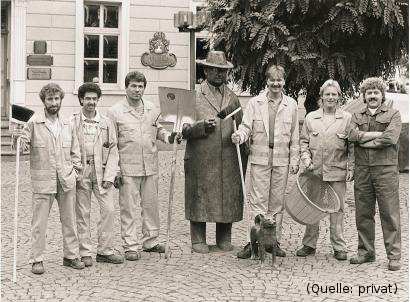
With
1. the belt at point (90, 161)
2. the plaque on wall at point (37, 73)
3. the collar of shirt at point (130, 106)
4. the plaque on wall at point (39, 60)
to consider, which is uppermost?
the plaque on wall at point (39, 60)

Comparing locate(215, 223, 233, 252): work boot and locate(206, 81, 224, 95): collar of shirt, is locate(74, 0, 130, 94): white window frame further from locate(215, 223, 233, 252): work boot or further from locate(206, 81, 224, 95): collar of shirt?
locate(215, 223, 233, 252): work boot

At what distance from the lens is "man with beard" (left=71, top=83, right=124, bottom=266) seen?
668 centimetres

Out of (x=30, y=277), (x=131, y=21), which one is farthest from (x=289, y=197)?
(x=131, y=21)

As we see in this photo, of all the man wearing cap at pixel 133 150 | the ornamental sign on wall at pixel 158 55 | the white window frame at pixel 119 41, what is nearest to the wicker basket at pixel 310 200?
the man wearing cap at pixel 133 150

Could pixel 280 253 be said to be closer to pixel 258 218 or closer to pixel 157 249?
pixel 258 218

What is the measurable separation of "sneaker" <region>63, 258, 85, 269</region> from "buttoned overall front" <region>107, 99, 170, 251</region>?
596 millimetres

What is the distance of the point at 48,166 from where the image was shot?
6340mm

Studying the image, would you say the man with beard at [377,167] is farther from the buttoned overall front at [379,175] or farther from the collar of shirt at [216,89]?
the collar of shirt at [216,89]

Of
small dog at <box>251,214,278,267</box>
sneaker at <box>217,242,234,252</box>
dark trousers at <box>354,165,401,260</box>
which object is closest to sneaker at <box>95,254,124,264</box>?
sneaker at <box>217,242,234,252</box>

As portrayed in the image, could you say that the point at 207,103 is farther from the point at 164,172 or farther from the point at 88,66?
the point at 88,66

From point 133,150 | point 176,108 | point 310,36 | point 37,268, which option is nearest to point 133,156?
point 133,150

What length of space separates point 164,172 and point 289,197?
7205 mm

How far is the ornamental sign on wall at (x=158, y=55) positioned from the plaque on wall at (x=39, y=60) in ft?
7.27

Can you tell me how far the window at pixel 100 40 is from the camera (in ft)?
55.4
